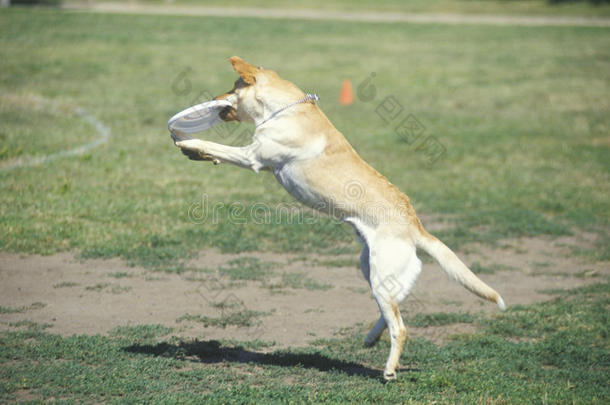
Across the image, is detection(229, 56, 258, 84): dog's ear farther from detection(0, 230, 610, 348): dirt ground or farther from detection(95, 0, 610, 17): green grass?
detection(95, 0, 610, 17): green grass

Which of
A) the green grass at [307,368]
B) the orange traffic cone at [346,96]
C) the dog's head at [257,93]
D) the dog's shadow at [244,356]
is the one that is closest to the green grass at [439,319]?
the green grass at [307,368]

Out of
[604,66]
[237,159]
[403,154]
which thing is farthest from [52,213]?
[604,66]

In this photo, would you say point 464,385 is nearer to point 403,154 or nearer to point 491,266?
point 491,266

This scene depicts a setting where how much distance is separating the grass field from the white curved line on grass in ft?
0.57

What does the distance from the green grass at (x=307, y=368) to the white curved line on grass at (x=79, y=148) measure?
5.62 m

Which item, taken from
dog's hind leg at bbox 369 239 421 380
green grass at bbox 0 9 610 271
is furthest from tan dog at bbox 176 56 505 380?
green grass at bbox 0 9 610 271

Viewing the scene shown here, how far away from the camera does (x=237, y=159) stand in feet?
19.1

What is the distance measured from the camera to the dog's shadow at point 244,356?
6.00 metres

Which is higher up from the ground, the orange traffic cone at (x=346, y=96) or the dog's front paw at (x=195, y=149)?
the dog's front paw at (x=195, y=149)

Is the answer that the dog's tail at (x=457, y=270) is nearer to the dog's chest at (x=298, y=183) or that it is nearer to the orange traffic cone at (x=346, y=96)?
the dog's chest at (x=298, y=183)

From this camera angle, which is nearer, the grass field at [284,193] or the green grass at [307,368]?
the green grass at [307,368]

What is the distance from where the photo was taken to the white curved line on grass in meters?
11.4

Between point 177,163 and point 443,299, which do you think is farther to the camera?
point 177,163

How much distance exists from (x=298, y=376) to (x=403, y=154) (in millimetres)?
8693
